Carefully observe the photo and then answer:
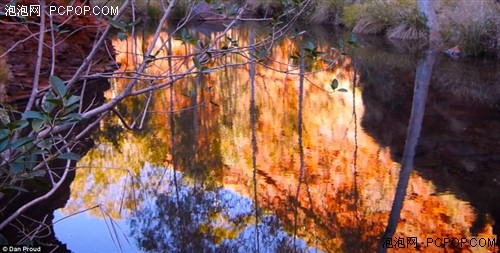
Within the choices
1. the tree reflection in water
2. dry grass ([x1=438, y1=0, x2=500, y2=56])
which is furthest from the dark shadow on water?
the tree reflection in water

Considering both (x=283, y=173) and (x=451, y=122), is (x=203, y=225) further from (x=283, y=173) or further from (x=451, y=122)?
(x=451, y=122)

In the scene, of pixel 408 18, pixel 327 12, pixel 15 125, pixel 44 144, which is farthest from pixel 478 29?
pixel 15 125

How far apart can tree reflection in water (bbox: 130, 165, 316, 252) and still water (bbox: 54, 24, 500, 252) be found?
10 mm

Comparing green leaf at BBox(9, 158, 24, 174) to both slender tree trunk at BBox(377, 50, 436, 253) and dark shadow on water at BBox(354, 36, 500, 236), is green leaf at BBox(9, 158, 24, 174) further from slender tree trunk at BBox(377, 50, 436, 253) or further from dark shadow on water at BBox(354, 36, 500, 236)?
dark shadow on water at BBox(354, 36, 500, 236)

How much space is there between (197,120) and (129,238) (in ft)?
8.49

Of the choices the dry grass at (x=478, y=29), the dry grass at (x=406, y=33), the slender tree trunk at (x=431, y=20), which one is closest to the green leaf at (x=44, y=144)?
the dry grass at (x=478, y=29)

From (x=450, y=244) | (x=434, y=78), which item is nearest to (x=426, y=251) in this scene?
(x=450, y=244)

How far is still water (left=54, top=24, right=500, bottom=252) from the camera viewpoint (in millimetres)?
3264

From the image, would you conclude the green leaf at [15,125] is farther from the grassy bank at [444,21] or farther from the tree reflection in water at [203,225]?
the grassy bank at [444,21]

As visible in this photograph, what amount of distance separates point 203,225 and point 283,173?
3.31ft

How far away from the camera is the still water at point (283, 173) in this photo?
10.7ft

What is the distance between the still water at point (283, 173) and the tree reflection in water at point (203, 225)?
1 centimetres

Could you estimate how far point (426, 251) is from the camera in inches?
121

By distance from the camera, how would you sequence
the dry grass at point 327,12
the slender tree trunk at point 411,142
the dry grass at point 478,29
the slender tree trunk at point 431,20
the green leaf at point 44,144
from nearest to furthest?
the green leaf at point 44,144 → the slender tree trunk at point 411,142 → the dry grass at point 478,29 → the slender tree trunk at point 431,20 → the dry grass at point 327,12
